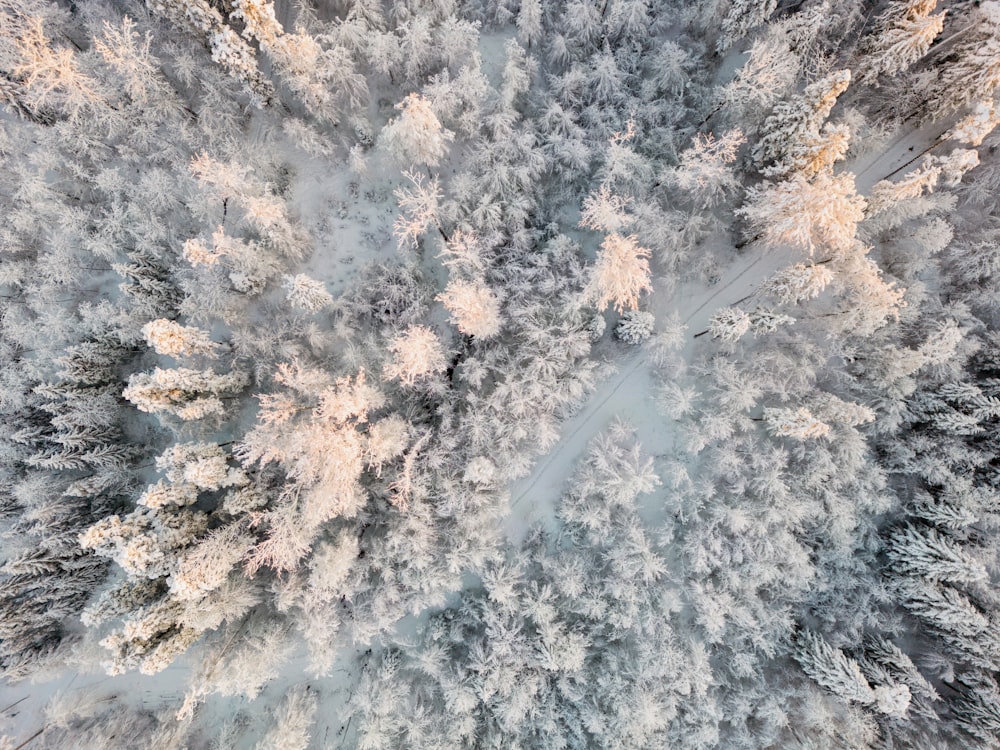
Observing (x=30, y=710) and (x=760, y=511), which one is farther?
(x=30, y=710)

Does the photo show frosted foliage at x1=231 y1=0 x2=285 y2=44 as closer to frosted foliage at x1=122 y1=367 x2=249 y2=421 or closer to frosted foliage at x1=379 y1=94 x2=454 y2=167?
frosted foliage at x1=379 y1=94 x2=454 y2=167

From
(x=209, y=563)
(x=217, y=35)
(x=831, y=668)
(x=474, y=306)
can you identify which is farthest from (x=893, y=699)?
(x=217, y=35)

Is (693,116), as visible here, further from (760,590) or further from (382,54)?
(760,590)

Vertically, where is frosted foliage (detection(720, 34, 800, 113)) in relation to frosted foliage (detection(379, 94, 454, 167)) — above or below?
below

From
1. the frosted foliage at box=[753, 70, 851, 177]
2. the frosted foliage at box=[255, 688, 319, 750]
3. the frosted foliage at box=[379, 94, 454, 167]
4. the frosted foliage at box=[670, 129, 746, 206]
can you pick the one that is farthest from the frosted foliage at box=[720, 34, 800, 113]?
the frosted foliage at box=[255, 688, 319, 750]

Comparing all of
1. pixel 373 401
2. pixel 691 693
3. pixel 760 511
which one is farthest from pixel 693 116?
pixel 691 693

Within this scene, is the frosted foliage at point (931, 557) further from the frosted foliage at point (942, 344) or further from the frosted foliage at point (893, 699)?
the frosted foliage at point (942, 344)

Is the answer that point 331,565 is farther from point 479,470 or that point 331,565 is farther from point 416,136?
point 416,136
